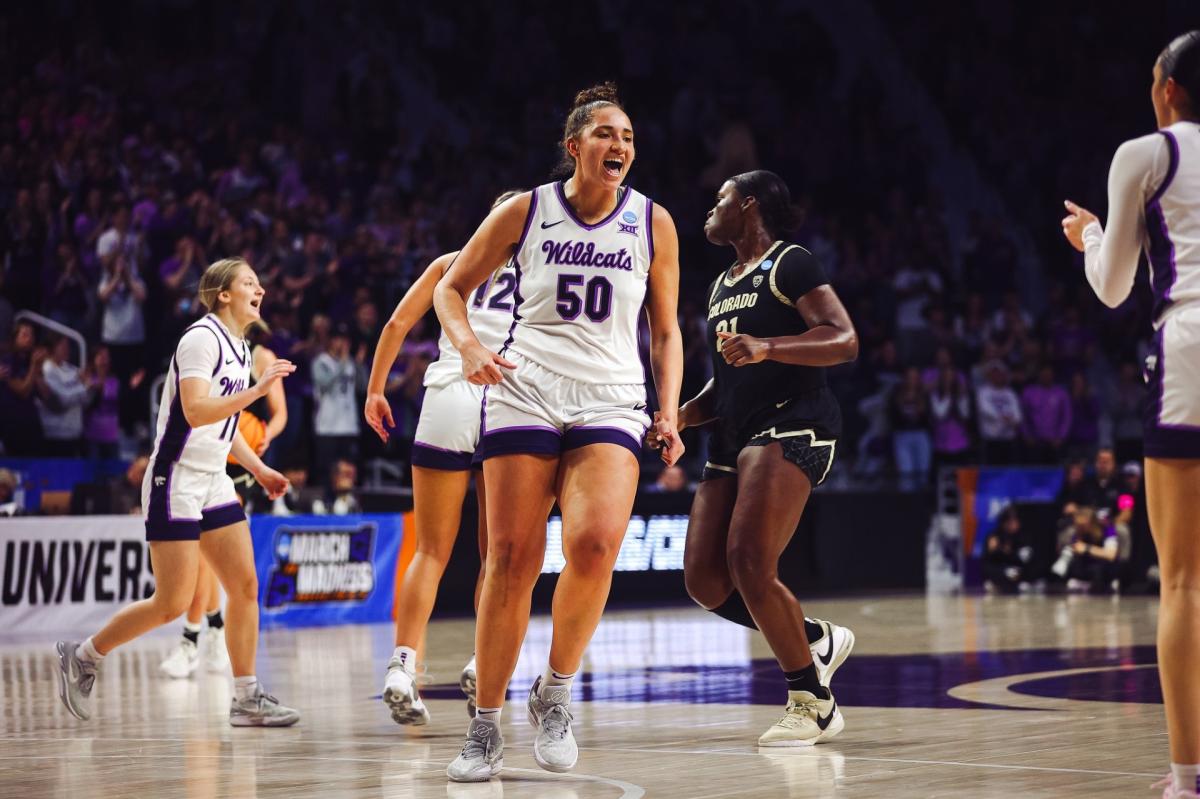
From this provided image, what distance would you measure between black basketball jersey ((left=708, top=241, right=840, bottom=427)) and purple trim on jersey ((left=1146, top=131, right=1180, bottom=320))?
2.09 metres

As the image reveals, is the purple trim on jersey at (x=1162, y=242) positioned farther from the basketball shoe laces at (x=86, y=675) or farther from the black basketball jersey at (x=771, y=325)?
the basketball shoe laces at (x=86, y=675)

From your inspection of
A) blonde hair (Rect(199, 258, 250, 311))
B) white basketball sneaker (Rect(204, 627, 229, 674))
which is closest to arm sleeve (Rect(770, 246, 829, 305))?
blonde hair (Rect(199, 258, 250, 311))

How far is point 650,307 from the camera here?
19.0 feet

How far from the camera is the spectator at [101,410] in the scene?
1455 cm

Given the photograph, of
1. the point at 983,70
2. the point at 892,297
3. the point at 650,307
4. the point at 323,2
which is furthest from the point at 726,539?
the point at 983,70

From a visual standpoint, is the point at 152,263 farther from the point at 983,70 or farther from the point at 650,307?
the point at 983,70

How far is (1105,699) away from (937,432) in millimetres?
11164

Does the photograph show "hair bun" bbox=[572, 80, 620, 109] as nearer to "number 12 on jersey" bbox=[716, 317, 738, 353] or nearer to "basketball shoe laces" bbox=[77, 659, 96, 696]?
"number 12 on jersey" bbox=[716, 317, 738, 353]

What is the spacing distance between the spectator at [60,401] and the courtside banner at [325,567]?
2.27 m

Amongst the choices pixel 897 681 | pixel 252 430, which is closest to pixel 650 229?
pixel 897 681

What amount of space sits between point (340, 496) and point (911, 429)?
707 centimetres

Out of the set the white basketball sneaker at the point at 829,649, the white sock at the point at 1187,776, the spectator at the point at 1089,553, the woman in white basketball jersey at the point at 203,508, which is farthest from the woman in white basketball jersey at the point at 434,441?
the spectator at the point at 1089,553

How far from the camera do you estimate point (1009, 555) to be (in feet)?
58.2

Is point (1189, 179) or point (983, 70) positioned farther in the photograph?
point (983, 70)
